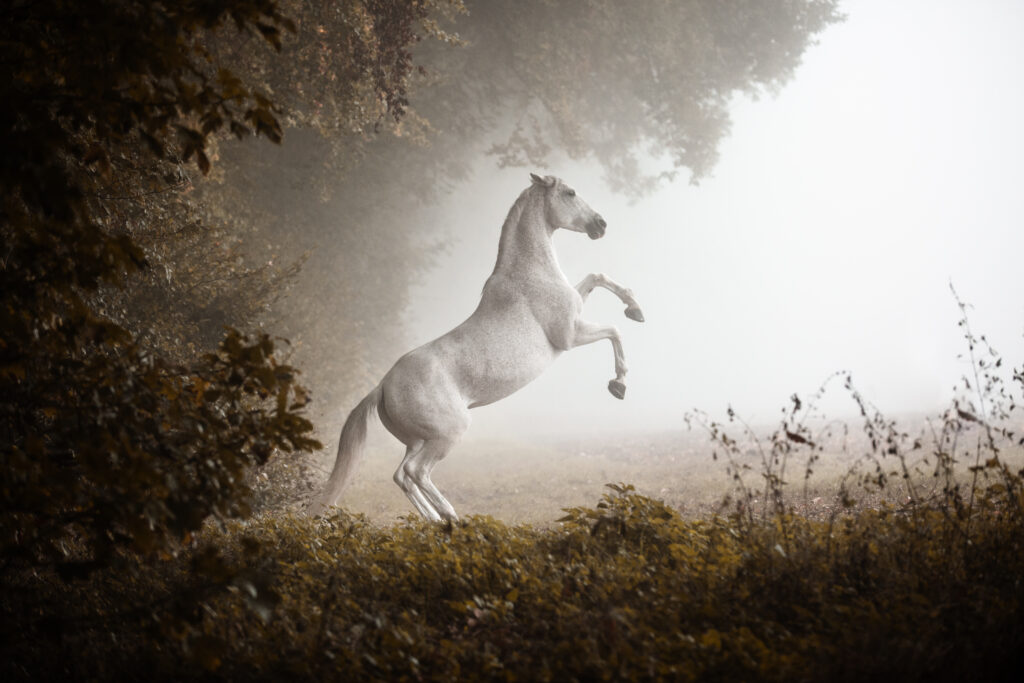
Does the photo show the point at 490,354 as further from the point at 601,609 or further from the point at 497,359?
the point at 601,609

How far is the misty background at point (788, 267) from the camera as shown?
1385 inches

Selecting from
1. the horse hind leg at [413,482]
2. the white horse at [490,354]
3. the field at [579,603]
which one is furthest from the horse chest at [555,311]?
the field at [579,603]

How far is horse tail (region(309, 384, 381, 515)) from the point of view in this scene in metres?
5.89

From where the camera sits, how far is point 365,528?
5152mm

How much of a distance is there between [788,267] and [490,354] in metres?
89.9

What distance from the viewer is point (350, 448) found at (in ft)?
19.5

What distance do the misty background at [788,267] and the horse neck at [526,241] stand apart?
652 inches

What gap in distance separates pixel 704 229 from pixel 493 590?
9543 centimetres

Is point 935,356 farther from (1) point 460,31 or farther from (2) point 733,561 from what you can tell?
(2) point 733,561

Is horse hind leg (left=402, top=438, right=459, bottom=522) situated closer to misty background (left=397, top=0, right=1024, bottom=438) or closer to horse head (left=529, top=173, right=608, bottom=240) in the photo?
horse head (left=529, top=173, right=608, bottom=240)

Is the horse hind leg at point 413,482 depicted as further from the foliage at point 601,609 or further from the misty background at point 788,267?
the misty background at point 788,267

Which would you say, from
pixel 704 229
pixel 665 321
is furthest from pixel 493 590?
pixel 704 229

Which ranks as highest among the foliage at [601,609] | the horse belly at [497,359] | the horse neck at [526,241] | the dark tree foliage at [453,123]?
the dark tree foliage at [453,123]

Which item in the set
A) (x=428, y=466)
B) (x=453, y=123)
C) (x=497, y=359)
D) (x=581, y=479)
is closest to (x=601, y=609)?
(x=428, y=466)
